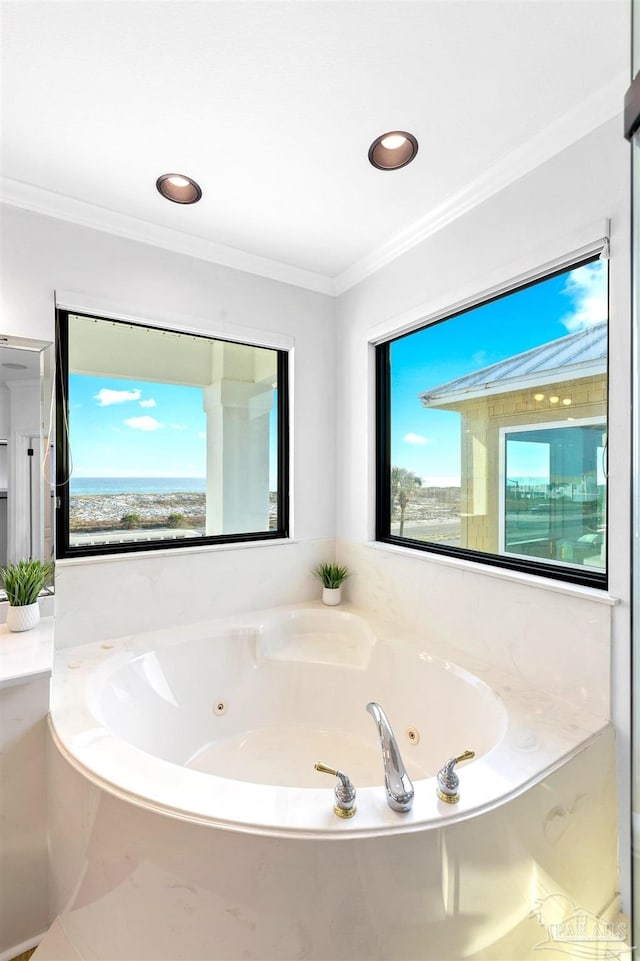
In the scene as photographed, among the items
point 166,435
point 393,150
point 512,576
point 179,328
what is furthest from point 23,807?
point 393,150

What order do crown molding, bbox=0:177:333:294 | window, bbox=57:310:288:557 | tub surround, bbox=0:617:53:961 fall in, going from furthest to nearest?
window, bbox=57:310:288:557, crown molding, bbox=0:177:333:294, tub surround, bbox=0:617:53:961

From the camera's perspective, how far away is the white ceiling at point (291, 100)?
4.03ft

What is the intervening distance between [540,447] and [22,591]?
215cm

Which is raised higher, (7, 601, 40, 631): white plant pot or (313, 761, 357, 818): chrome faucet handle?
(7, 601, 40, 631): white plant pot

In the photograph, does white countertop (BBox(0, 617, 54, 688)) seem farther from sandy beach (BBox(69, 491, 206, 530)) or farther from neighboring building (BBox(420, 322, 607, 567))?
neighboring building (BBox(420, 322, 607, 567))

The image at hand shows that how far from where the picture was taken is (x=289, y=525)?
2.72m

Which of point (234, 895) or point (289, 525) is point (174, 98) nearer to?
point (289, 525)

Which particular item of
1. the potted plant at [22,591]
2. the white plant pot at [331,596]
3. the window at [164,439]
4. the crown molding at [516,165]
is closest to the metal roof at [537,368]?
the crown molding at [516,165]

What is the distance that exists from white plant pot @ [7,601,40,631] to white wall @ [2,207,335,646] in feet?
0.76

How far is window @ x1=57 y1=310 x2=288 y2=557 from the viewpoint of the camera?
2219mm

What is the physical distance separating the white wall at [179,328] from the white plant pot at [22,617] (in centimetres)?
23

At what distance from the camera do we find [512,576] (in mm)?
1780

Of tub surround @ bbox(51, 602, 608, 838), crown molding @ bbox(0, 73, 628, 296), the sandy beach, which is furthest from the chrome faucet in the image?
crown molding @ bbox(0, 73, 628, 296)

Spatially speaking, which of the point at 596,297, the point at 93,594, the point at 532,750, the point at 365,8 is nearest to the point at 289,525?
the point at 93,594
